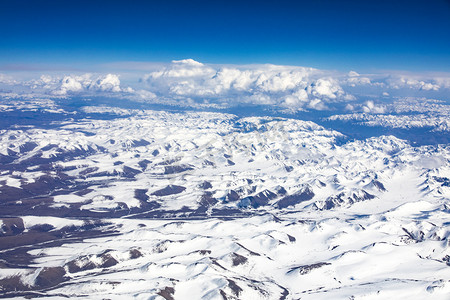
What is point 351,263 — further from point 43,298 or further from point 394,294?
point 43,298

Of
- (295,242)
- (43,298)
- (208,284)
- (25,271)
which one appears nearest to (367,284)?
(295,242)

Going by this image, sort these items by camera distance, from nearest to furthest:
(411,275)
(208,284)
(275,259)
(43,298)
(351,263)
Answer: (43,298) < (208,284) < (411,275) < (351,263) < (275,259)

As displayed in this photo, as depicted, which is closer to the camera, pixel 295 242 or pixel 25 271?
pixel 25 271

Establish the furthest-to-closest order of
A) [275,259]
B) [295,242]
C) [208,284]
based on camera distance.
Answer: [295,242], [275,259], [208,284]

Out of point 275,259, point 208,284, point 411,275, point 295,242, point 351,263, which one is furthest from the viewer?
point 295,242

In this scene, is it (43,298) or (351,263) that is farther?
(351,263)

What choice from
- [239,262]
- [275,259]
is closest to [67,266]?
[239,262]

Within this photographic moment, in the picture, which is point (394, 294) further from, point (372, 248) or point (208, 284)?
point (208, 284)

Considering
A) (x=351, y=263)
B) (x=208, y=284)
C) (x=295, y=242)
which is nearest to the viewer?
(x=208, y=284)
